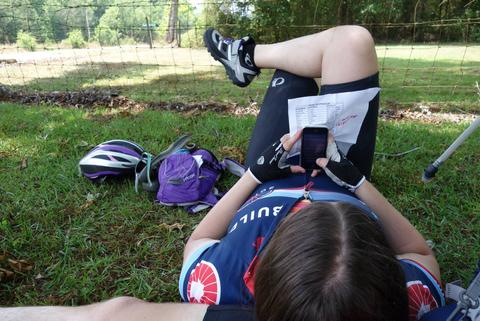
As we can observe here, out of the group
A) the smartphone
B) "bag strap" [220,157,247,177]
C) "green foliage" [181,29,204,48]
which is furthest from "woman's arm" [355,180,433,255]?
"green foliage" [181,29,204,48]

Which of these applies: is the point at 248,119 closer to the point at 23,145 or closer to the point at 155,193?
the point at 155,193

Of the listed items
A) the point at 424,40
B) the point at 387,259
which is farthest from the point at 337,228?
the point at 424,40

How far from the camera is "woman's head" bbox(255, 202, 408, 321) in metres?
0.77

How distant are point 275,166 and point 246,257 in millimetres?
400

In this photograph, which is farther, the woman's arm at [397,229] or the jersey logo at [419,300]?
the woman's arm at [397,229]

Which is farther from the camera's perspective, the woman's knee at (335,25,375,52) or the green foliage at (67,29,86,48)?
the green foliage at (67,29,86,48)

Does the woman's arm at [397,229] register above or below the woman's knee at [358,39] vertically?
below

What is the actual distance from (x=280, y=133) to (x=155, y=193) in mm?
843

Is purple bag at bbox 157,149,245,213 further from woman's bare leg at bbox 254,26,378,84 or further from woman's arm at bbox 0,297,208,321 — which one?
woman's arm at bbox 0,297,208,321

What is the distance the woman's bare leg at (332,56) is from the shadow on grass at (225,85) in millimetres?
2521

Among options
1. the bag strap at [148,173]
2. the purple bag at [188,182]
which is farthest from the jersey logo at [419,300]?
the bag strap at [148,173]

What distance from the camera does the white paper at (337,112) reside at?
155 cm

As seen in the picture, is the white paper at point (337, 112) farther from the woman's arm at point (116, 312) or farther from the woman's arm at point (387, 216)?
the woman's arm at point (116, 312)

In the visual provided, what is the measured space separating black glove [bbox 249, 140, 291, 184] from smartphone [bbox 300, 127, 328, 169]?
0.24 feet
